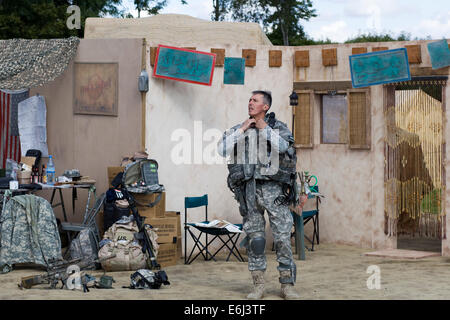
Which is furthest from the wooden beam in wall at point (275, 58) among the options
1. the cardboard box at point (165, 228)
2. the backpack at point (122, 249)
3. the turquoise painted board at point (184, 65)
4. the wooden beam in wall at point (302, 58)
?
the backpack at point (122, 249)

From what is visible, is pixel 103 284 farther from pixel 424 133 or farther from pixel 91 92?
pixel 424 133

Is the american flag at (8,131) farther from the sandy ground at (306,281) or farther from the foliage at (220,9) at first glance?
the foliage at (220,9)

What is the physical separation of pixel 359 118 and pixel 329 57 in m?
0.96

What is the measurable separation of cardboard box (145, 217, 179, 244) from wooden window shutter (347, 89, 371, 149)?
9.93 ft

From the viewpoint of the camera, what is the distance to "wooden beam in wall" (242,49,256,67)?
1007cm

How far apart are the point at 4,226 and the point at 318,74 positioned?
4786 millimetres

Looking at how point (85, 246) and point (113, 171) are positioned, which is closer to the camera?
point (85, 246)

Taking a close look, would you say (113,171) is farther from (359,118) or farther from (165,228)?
(359,118)

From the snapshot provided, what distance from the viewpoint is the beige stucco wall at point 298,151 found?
9.62m

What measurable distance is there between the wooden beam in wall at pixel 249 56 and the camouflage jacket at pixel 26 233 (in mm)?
3418

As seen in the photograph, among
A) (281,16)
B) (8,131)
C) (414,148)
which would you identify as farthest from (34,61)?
(281,16)

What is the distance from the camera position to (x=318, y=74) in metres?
10.4

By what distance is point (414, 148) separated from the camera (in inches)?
427

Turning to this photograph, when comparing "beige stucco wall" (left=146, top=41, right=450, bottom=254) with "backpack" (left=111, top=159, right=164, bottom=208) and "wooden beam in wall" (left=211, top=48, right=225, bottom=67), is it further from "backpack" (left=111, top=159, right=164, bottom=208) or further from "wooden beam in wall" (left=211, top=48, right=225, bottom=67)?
"backpack" (left=111, top=159, right=164, bottom=208)
